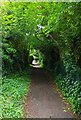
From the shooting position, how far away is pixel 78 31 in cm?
823

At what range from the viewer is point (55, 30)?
11.0 m

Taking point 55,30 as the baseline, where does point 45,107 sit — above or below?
below

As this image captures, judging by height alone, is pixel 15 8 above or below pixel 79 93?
above

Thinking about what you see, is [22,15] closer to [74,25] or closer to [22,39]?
[22,39]

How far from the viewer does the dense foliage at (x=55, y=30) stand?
795 cm

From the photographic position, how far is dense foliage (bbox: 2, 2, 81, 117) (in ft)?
26.1

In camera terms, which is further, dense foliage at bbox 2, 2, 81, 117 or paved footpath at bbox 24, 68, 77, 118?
dense foliage at bbox 2, 2, 81, 117

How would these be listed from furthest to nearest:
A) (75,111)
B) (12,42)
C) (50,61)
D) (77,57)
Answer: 1. (50,61)
2. (12,42)
3. (77,57)
4. (75,111)

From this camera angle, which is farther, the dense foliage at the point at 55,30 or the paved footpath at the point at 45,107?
the dense foliage at the point at 55,30

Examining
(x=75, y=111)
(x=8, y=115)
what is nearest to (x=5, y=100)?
(x=8, y=115)

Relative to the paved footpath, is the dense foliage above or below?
above

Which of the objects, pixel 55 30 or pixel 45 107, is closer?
pixel 45 107

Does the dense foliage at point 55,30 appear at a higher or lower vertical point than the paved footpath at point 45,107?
higher

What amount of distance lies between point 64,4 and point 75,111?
3.60 metres
